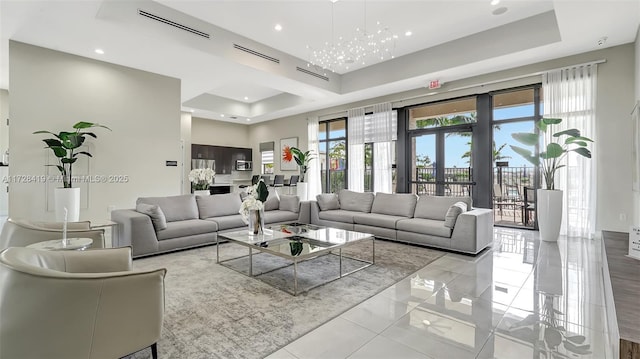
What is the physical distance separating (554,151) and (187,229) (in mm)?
5924

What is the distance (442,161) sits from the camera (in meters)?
7.14

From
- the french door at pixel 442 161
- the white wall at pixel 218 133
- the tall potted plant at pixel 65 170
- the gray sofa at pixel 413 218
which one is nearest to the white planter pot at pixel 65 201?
the tall potted plant at pixel 65 170

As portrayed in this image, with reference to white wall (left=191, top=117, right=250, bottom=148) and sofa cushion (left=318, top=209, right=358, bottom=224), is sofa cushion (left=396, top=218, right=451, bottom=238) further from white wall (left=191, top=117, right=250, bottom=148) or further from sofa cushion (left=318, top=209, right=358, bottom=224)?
white wall (left=191, top=117, right=250, bottom=148)

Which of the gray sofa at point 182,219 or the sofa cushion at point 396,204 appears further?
the sofa cushion at point 396,204

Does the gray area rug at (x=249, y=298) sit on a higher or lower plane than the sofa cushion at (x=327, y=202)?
lower

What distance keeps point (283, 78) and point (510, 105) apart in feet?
15.7

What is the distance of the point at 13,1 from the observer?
13.0 feet

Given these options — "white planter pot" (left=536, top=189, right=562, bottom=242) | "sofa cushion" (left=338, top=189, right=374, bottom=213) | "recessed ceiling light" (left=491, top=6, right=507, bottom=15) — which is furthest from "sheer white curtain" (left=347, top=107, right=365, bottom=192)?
"white planter pot" (left=536, top=189, right=562, bottom=242)

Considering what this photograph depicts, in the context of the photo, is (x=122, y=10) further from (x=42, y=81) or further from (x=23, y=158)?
(x=23, y=158)

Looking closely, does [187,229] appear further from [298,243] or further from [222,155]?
[222,155]

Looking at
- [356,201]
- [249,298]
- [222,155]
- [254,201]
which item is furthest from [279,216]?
[222,155]

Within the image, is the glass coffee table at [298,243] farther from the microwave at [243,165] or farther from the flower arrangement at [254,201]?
the microwave at [243,165]

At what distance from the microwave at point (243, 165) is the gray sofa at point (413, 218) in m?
6.17

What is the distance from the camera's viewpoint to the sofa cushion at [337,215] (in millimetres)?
5738
